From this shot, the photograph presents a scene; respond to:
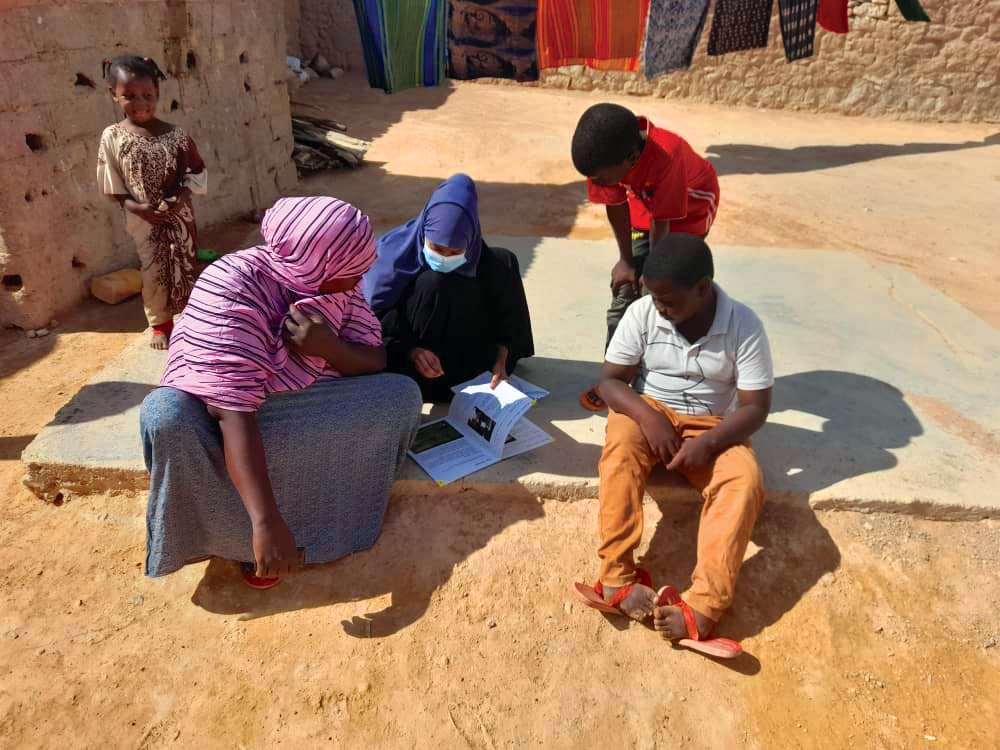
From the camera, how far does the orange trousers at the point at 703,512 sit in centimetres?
227

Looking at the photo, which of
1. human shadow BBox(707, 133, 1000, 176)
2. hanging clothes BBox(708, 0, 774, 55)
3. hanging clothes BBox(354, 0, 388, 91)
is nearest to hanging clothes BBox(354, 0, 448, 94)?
hanging clothes BBox(354, 0, 388, 91)

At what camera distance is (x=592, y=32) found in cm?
912

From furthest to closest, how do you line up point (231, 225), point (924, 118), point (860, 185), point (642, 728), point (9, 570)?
point (924, 118), point (860, 185), point (231, 225), point (9, 570), point (642, 728)

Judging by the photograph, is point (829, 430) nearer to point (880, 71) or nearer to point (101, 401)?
point (101, 401)

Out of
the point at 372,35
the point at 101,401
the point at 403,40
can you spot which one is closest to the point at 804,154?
the point at 403,40

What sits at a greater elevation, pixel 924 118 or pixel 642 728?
pixel 924 118

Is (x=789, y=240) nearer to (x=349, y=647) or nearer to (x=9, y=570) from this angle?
(x=349, y=647)

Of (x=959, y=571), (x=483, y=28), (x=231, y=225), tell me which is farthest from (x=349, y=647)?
(x=483, y=28)

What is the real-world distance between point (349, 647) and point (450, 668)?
0.34m

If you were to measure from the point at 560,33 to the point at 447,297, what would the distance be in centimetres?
735

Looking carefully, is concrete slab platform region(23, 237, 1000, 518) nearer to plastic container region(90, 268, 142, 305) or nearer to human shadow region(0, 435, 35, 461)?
human shadow region(0, 435, 35, 461)

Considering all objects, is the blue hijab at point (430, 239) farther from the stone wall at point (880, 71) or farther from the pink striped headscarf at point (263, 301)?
the stone wall at point (880, 71)

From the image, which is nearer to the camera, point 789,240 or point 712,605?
point 712,605

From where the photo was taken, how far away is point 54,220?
4.75 metres
